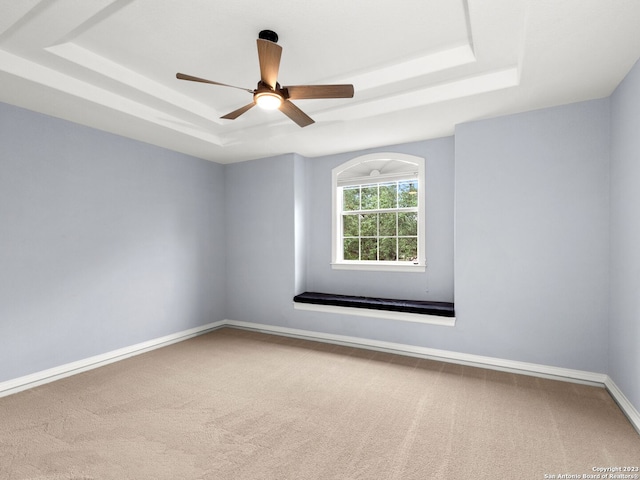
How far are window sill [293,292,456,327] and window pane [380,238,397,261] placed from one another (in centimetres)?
63

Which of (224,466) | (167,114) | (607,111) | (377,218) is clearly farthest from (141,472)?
(607,111)

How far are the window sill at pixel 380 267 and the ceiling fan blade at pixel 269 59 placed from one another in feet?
9.49

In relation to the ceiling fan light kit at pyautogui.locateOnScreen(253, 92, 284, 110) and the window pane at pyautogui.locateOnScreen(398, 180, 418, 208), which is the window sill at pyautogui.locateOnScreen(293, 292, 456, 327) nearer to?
the window pane at pyautogui.locateOnScreen(398, 180, 418, 208)

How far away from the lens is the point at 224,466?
6.50 ft

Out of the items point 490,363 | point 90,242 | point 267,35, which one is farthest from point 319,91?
point 490,363

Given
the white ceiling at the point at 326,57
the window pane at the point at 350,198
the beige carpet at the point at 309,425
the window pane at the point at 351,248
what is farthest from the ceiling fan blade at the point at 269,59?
the window pane at the point at 351,248

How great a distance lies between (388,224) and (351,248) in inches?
26.3

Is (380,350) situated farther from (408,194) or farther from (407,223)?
(408,194)

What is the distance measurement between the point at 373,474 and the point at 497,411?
1293 millimetres

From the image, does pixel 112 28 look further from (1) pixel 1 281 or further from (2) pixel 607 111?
(2) pixel 607 111

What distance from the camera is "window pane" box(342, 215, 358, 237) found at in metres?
4.91

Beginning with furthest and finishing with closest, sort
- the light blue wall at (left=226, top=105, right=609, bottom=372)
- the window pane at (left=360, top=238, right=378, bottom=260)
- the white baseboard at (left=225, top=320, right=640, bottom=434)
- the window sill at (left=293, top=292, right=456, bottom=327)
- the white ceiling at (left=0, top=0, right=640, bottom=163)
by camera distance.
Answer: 1. the window pane at (left=360, top=238, right=378, bottom=260)
2. the window sill at (left=293, top=292, right=456, bottom=327)
3. the light blue wall at (left=226, top=105, right=609, bottom=372)
4. the white baseboard at (left=225, top=320, right=640, bottom=434)
5. the white ceiling at (left=0, top=0, right=640, bottom=163)

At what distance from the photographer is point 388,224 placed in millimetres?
4664

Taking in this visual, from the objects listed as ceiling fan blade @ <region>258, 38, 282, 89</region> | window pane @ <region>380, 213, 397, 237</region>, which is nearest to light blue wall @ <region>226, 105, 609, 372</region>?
window pane @ <region>380, 213, 397, 237</region>
